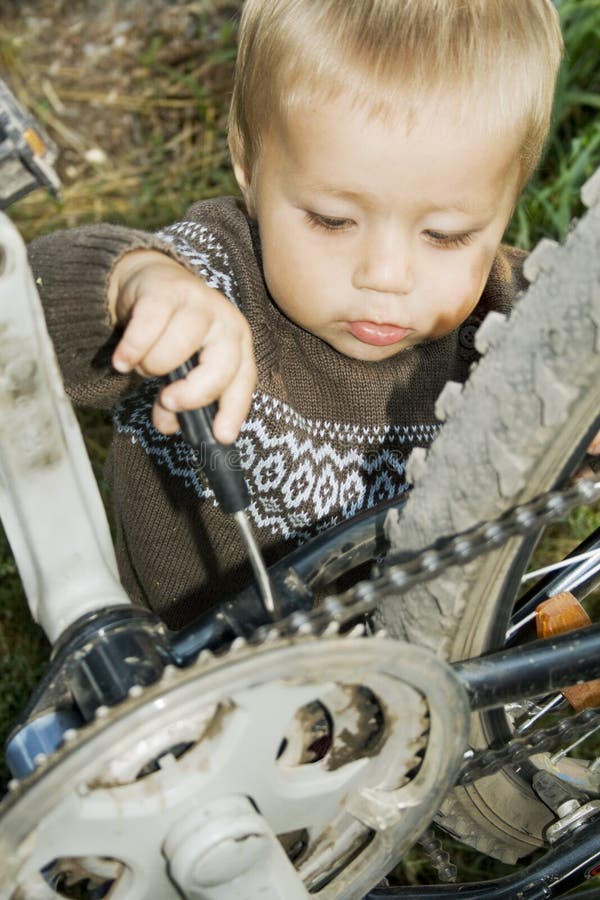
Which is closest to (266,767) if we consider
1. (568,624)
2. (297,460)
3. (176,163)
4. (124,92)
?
(568,624)

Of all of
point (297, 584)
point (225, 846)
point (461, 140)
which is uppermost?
point (461, 140)

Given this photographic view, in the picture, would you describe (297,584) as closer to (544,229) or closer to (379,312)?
(379,312)

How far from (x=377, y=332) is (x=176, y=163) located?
1484 mm

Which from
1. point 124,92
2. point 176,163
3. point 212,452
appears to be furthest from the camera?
point 124,92

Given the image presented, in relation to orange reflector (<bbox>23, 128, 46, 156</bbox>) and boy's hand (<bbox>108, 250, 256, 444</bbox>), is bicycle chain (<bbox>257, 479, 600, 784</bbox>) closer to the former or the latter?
boy's hand (<bbox>108, 250, 256, 444</bbox>)

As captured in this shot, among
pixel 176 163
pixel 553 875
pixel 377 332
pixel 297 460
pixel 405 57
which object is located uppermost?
pixel 405 57

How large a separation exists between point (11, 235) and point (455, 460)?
0.34 m

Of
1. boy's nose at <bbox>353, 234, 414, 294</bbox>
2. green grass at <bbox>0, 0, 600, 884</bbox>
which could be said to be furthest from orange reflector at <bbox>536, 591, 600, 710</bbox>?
green grass at <bbox>0, 0, 600, 884</bbox>

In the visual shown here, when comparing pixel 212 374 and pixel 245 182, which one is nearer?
pixel 212 374

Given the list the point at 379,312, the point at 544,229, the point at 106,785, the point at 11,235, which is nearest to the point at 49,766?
the point at 106,785

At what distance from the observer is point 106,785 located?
2.66ft

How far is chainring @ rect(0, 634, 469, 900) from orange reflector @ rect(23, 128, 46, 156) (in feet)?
1.25

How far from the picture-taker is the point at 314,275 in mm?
1206

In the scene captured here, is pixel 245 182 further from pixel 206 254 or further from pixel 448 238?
pixel 448 238
